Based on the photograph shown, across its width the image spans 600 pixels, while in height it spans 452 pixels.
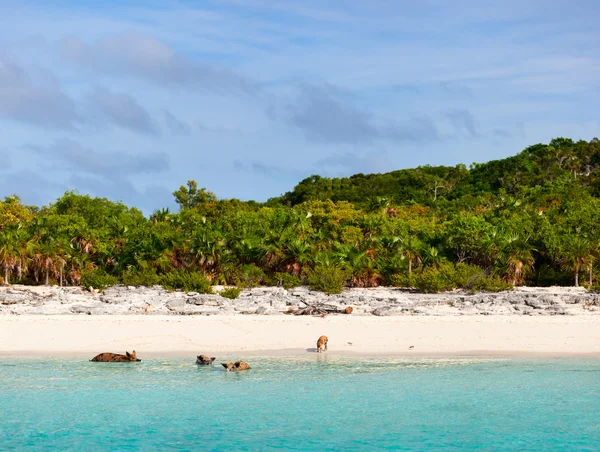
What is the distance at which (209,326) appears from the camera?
24.6 m

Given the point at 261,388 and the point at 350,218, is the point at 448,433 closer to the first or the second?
the point at 261,388

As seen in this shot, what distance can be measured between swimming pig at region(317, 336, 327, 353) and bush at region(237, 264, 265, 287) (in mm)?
18504

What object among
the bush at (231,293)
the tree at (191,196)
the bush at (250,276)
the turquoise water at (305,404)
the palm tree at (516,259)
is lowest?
the turquoise water at (305,404)

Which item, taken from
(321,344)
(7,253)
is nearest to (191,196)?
(7,253)

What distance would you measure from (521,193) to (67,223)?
1693 inches

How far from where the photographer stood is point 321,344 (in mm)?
20656

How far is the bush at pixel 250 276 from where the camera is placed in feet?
129

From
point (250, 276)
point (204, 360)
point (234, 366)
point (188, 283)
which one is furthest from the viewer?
point (250, 276)

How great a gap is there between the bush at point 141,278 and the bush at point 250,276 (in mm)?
4223

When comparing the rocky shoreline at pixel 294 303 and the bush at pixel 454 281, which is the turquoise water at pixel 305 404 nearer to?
the rocky shoreline at pixel 294 303

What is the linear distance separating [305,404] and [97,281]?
25518 mm

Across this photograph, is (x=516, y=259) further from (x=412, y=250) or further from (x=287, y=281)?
(x=287, y=281)

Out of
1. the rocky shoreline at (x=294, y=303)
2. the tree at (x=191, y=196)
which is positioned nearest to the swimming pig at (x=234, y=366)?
the rocky shoreline at (x=294, y=303)

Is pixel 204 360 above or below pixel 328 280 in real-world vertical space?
below
